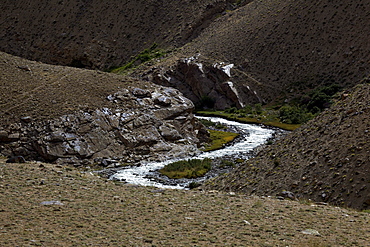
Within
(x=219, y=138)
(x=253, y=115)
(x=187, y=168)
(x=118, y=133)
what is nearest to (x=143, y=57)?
(x=253, y=115)

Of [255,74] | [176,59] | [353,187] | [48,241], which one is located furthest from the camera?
[176,59]

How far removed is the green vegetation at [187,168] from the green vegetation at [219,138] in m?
7.92

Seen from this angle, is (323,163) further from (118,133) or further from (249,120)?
(249,120)

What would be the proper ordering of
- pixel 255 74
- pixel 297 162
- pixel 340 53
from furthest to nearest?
pixel 255 74 → pixel 340 53 → pixel 297 162

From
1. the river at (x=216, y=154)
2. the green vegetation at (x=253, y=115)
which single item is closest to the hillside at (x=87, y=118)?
the river at (x=216, y=154)

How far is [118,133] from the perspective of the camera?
47.4 metres

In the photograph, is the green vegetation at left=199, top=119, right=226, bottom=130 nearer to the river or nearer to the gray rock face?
the river

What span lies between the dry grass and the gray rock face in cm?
2229

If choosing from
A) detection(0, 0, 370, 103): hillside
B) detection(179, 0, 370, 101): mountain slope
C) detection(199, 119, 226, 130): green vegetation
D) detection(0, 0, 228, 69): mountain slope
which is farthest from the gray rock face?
detection(0, 0, 228, 69): mountain slope

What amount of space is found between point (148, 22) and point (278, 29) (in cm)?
4313

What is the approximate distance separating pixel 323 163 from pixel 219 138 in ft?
109

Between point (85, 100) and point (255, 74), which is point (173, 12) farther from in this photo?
point (85, 100)

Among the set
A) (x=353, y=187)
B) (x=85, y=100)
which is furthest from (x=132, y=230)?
(x=85, y=100)

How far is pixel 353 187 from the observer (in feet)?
72.5
